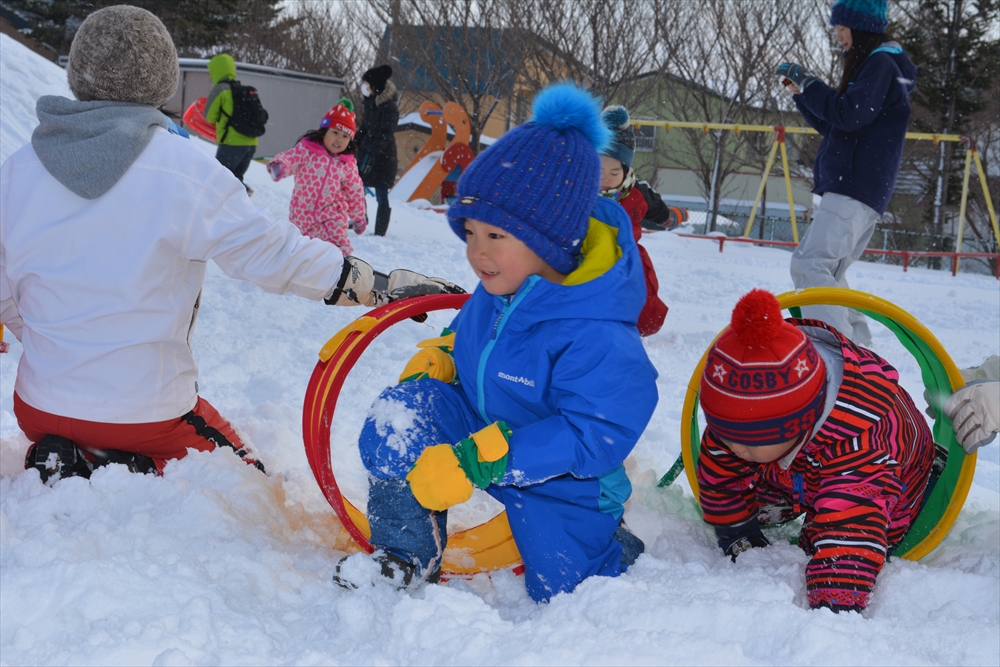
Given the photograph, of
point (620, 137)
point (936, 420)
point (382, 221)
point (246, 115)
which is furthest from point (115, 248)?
point (382, 221)

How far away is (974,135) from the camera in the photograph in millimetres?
20578

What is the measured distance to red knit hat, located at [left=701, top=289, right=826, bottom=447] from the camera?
2.06 metres

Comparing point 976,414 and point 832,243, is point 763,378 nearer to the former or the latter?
point 976,414

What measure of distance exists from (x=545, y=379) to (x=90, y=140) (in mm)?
1362

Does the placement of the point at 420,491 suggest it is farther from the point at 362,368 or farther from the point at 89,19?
the point at 362,368

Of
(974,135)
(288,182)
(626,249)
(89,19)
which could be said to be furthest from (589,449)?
(974,135)

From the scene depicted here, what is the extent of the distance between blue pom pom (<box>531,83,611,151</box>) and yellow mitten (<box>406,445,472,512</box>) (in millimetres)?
903

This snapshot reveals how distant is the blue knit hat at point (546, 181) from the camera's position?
2.18m

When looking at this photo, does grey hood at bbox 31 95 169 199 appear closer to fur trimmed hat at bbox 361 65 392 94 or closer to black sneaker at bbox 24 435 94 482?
black sneaker at bbox 24 435 94 482

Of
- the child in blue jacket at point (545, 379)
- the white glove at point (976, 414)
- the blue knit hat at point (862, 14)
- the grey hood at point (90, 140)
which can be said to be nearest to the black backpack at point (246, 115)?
the blue knit hat at point (862, 14)

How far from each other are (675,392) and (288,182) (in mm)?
9406

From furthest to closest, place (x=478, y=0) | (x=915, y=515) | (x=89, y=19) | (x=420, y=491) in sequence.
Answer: (x=478, y=0)
(x=915, y=515)
(x=89, y=19)
(x=420, y=491)

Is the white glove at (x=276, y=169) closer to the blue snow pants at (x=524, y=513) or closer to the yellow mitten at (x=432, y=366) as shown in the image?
the yellow mitten at (x=432, y=366)

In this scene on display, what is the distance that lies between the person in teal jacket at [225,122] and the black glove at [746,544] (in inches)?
266
